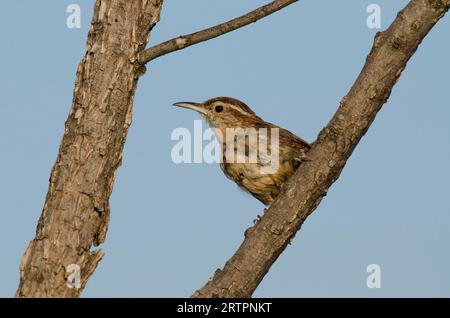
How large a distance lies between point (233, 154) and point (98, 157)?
9.01 feet

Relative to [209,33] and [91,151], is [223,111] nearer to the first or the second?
[209,33]

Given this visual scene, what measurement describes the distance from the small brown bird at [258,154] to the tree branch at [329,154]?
1.42m

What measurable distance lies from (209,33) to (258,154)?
90.8 inches

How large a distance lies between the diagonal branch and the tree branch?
3.11 feet

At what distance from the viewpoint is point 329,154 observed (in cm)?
675

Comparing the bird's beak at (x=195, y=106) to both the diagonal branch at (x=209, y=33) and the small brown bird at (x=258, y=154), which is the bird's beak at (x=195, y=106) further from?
the diagonal branch at (x=209, y=33)

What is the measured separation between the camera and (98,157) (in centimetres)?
646

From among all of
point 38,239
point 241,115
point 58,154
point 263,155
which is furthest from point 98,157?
point 241,115

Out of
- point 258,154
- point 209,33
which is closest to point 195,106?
point 258,154

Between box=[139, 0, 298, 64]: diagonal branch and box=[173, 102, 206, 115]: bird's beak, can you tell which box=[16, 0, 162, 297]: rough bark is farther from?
box=[173, 102, 206, 115]: bird's beak

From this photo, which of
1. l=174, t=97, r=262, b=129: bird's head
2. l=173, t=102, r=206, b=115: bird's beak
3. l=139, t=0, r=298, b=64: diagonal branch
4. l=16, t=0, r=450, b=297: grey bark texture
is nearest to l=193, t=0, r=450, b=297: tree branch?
l=16, t=0, r=450, b=297: grey bark texture

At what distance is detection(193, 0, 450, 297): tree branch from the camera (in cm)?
657

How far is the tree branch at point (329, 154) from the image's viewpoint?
657cm
